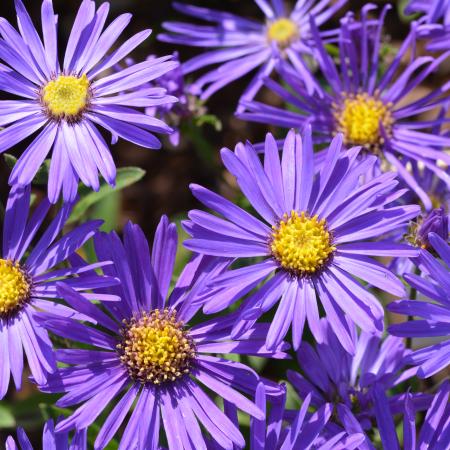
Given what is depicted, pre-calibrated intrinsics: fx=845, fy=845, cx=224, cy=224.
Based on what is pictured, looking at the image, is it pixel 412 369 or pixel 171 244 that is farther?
pixel 412 369

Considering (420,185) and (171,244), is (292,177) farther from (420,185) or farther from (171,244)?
(420,185)

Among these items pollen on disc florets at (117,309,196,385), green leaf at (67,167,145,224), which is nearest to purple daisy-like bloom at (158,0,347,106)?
green leaf at (67,167,145,224)

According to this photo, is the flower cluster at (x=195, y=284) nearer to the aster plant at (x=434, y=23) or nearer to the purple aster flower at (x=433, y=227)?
the purple aster flower at (x=433, y=227)

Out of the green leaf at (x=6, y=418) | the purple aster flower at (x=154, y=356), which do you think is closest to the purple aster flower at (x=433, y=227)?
the purple aster flower at (x=154, y=356)

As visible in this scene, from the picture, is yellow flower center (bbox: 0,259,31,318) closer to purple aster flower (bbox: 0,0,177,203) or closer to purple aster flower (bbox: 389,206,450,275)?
purple aster flower (bbox: 0,0,177,203)

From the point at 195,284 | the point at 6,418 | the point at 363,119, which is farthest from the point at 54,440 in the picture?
the point at 363,119

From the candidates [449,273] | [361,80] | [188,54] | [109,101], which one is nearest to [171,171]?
[188,54]
